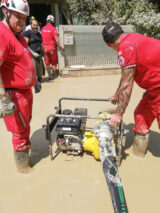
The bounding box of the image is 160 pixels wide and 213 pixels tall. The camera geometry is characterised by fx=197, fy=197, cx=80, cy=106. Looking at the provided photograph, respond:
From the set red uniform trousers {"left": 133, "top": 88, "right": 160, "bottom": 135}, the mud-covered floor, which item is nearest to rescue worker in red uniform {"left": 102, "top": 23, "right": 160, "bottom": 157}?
red uniform trousers {"left": 133, "top": 88, "right": 160, "bottom": 135}

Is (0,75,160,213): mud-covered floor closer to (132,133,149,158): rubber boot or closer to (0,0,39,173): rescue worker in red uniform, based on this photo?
(132,133,149,158): rubber boot

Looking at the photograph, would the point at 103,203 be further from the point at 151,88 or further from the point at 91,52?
the point at 91,52

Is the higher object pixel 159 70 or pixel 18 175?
pixel 159 70

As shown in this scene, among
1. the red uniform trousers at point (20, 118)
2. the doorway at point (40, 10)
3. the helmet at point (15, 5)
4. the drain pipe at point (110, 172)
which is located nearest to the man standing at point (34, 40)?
the red uniform trousers at point (20, 118)

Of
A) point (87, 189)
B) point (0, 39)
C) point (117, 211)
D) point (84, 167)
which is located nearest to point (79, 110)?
point (84, 167)

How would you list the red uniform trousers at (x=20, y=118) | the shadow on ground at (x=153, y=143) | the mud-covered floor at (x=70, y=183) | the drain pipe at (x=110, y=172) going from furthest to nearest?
the shadow on ground at (x=153, y=143)
the red uniform trousers at (x=20, y=118)
the mud-covered floor at (x=70, y=183)
the drain pipe at (x=110, y=172)

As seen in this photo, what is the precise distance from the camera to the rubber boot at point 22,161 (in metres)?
2.76

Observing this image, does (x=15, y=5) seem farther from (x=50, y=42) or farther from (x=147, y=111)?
(x=50, y=42)

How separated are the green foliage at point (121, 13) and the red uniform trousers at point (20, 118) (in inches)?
269

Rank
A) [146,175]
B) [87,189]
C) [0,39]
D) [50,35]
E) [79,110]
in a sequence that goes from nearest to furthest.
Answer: [0,39] → [87,189] → [146,175] → [79,110] → [50,35]

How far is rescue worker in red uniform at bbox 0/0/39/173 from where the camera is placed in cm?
217

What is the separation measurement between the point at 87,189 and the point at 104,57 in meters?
6.00

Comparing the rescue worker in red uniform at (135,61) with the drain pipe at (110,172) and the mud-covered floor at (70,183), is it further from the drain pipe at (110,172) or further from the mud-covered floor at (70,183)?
the mud-covered floor at (70,183)

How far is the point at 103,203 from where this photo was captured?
2.39 meters
